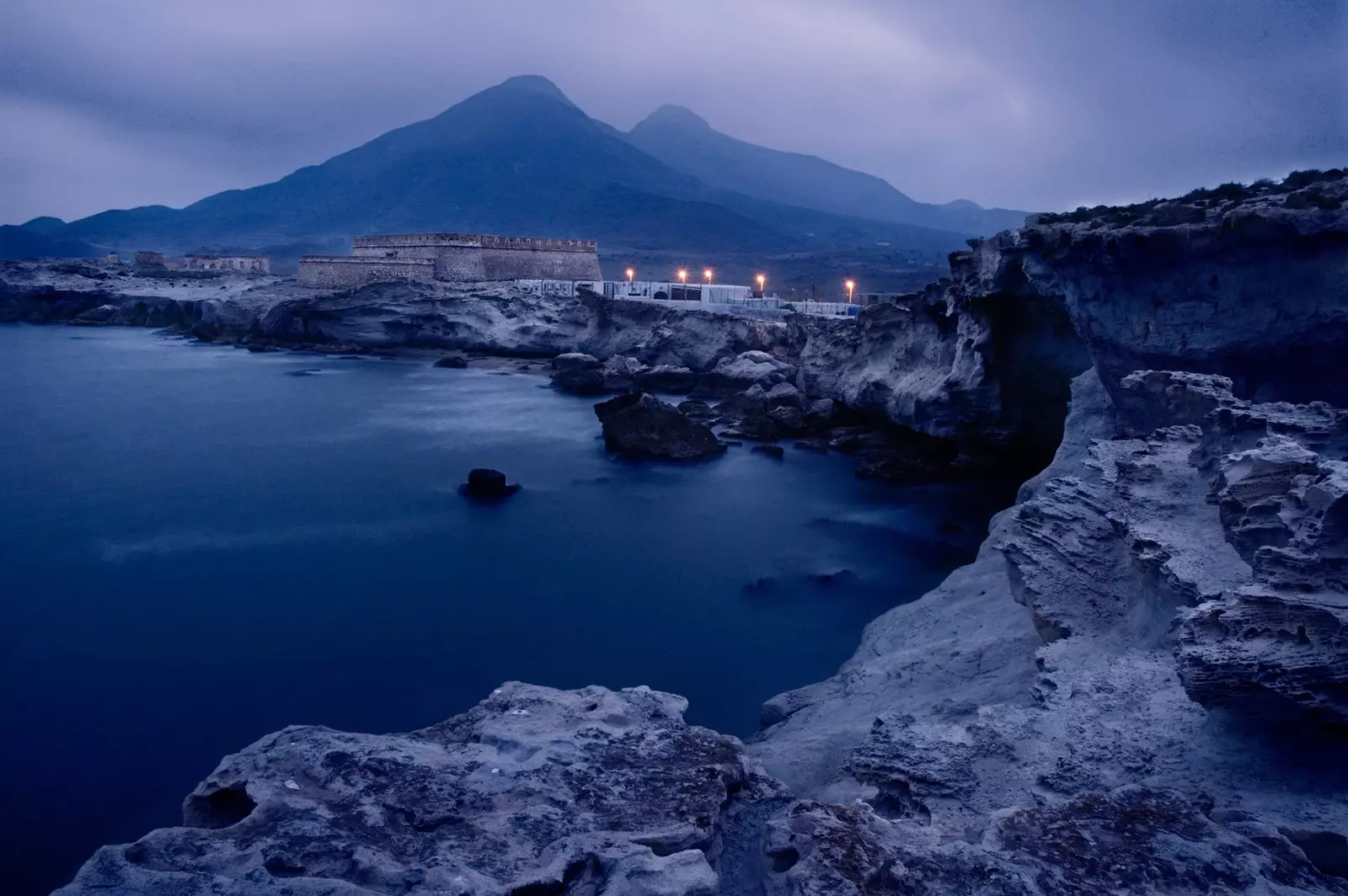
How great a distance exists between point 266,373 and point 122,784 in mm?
23591

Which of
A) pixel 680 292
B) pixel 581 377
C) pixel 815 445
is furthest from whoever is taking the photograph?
pixel 680 292

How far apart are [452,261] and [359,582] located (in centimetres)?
2531

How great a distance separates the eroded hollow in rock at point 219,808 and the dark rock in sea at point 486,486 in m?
11.5

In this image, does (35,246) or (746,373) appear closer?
(746,373)

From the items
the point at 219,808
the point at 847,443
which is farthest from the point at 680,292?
the point at 219,808

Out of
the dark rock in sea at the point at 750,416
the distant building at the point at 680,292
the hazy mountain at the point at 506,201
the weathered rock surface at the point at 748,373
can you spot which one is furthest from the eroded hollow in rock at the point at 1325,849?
the hazy mountain at the point at 506,201

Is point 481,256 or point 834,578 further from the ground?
point 481,256

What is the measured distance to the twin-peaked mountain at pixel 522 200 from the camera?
9806 cm

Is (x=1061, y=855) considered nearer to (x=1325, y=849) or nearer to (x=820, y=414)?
(x=1325, y=849)

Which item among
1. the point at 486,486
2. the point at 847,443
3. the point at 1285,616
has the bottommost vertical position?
the point at 486,486

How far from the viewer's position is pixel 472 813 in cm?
370

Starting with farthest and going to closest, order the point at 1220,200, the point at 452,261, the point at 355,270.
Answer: the point at 355,270, the point at 452,261, the point at 1220,200

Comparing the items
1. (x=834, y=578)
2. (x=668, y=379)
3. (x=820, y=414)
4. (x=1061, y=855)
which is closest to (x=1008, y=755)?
(x=1061, y=855)

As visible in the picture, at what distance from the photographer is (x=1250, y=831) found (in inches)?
119
